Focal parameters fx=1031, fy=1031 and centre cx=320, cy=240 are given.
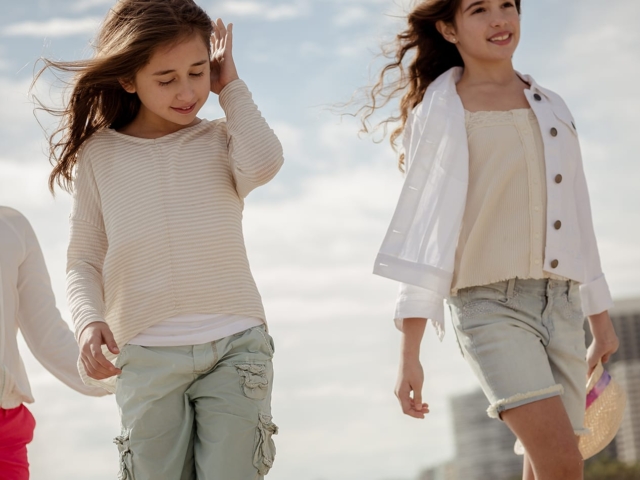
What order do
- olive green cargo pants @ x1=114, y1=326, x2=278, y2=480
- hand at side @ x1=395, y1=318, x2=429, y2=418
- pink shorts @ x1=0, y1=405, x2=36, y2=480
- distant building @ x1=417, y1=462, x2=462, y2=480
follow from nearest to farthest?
olive green cargo pants @ x1=114, y1=326, x2=278, y2=480 < hand at side @ x1=395, y1=318, x2=429, y2=418 < pink shorts @ x1=0, y1=405, x2=36, y2=480 < distant building @ x1=417, y1=462, x2=462, y2=480

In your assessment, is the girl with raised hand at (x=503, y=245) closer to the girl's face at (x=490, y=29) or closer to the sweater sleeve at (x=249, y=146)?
the girl's face at (x=490, y=29)

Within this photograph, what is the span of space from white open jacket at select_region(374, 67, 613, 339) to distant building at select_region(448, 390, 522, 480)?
162 meters

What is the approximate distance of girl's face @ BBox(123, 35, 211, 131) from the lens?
3.72 m

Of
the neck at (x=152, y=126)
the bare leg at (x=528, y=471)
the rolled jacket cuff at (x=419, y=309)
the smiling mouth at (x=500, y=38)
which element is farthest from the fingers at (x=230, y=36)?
the bare leg at (x=528, y=471)

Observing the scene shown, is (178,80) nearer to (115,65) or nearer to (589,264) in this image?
(115,65)

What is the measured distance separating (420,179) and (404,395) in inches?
33.1

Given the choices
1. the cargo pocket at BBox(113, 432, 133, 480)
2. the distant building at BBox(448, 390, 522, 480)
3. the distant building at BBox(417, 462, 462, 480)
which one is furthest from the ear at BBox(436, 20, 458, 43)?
the distant building at BBox(448, 390, 522, 480)

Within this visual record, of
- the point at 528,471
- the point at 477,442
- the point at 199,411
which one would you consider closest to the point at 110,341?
the point at 199,411

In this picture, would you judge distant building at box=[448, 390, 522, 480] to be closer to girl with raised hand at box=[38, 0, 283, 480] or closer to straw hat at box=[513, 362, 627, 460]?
straw hat at box=[513, 362, 627, 460]

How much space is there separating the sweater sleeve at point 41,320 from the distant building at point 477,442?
161539 mm

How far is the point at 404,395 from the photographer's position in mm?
3635

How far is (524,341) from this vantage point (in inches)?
145

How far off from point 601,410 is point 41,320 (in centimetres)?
235

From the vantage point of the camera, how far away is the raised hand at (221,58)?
3.89 meters
